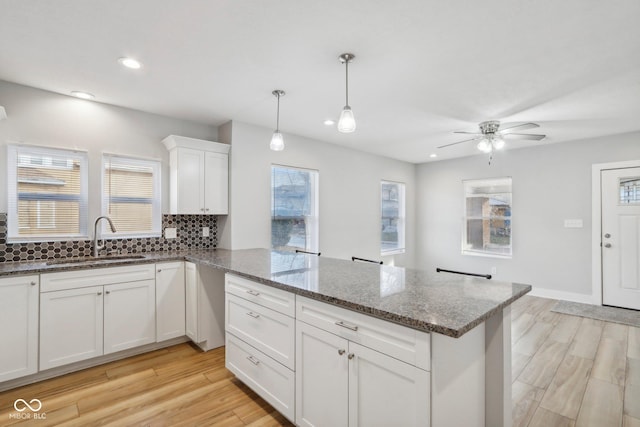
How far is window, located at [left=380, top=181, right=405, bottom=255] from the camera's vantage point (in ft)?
19.3

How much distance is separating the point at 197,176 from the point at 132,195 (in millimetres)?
695

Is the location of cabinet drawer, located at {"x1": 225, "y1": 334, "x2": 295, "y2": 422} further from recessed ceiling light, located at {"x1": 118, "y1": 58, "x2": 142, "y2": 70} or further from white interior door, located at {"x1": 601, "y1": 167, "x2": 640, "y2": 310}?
white interior door, located at {"x1": 601, "y1": 167, "x2": 640, "y2": 310}

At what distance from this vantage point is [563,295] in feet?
15.7

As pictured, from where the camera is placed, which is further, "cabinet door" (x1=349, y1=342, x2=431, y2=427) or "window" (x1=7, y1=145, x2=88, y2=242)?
"window" (x1=7, y1=145, x2=88, y2=242)

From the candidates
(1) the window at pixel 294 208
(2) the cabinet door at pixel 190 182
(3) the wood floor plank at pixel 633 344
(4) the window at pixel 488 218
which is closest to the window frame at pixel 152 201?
(2) the cabinet door at pixel 190 182

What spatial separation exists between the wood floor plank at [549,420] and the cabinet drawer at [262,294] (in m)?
1.72

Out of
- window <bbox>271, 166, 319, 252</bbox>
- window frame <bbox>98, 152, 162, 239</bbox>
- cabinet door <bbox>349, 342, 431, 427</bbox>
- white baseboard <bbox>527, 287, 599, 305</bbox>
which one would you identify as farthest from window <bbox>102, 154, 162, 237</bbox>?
white baseboard <bbox>527, 287, 599, 305</bbox>

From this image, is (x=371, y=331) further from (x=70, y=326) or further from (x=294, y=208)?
(x=294, y=208)

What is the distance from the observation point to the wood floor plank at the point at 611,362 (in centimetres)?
250

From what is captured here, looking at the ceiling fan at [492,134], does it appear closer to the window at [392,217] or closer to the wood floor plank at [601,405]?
the window at [392,217]

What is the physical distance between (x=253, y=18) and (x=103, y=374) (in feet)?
9.62

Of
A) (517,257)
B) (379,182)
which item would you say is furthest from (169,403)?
(517,257)

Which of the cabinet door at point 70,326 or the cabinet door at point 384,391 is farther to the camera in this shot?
the cabinet door at point 70,326

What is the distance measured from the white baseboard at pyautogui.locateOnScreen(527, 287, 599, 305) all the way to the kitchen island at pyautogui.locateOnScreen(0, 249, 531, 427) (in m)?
3.68
